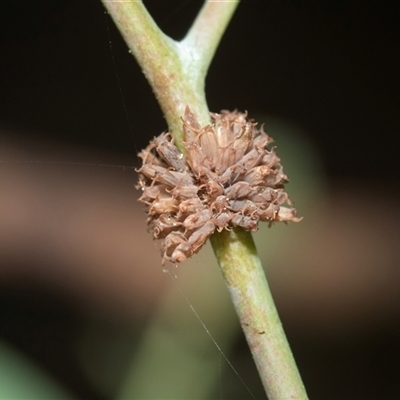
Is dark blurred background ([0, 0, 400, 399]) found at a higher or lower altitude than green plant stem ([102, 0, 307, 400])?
higher

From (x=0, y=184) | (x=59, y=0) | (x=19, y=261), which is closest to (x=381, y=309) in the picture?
(x=19, y=261)

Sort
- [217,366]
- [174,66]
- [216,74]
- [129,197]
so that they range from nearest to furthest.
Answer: [174,66], [217,366], [129,197], [216,74]

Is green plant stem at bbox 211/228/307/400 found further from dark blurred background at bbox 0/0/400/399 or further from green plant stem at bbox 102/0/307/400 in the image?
dark blurred background at bbox 0/0/400/399

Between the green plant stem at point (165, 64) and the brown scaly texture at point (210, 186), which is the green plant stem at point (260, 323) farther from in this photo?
the green plant stem at point (165, 64)

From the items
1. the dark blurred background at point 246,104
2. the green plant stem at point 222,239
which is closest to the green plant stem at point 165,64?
the green plant stem at point 222,239

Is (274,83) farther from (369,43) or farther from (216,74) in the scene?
(369,43)

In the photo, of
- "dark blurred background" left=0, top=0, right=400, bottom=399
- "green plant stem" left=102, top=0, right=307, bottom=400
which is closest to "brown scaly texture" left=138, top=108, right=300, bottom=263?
"green plant stem" left=102, top=0, right=307, bottom=400

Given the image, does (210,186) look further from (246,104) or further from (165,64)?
(246,104)
